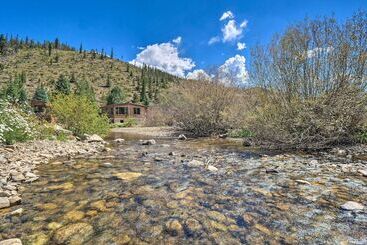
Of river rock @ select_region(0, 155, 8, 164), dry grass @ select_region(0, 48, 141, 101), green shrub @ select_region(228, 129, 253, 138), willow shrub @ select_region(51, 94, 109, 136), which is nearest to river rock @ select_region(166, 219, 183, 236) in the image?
river rock @ select_region(0, 155, 8, 164)

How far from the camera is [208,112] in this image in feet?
53.3

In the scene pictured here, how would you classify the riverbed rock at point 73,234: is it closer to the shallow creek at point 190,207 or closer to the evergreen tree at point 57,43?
the shallow creek at point 190,207

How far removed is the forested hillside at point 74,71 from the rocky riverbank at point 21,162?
159 feet

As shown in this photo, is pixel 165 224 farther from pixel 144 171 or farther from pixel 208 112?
pixel 208 112

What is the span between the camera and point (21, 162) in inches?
245

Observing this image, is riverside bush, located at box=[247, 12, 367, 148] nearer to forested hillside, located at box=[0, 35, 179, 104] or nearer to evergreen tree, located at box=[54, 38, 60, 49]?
forested hillside, located at box=[0, 35, 179, 104]

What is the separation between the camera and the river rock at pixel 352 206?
342 cm

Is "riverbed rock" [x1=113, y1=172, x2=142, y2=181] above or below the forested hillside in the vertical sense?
below

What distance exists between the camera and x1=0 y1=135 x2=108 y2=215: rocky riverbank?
3959mm

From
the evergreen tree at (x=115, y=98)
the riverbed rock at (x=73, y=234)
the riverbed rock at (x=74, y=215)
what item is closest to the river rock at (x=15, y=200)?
the riverbed rock at (x=74, y=215)

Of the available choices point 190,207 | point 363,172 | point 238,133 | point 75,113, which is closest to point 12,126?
point 75,113

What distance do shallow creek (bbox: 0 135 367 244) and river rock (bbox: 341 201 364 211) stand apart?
0.10m

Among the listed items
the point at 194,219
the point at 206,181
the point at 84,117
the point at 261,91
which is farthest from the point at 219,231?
the point at 84,117

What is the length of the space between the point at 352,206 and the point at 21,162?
6.64 meters
